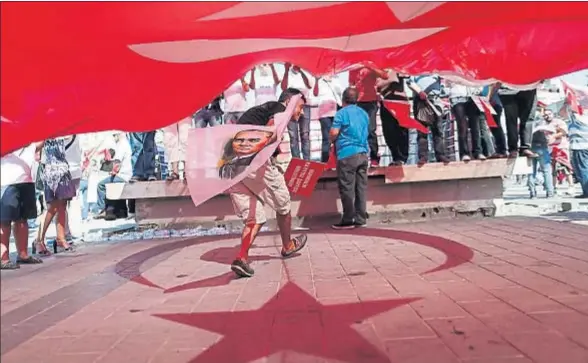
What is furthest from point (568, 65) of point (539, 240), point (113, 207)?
point (113, 207)

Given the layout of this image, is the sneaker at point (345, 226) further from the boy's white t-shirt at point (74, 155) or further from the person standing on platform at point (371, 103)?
the boy's white t-shirt at point (74, 155)

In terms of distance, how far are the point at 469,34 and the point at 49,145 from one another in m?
2.21

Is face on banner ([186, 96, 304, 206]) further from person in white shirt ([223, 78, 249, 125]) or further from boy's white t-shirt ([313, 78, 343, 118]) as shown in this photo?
boy's white t-shirt ([313, 78, 343, 118])

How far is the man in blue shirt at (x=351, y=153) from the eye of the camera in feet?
23.0

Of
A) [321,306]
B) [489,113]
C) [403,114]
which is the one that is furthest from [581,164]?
[321,306]

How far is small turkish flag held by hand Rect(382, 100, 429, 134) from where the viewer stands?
7.17m

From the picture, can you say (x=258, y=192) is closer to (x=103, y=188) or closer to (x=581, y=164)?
(x=103, y=188)

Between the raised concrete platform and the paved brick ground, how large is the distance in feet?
6.39

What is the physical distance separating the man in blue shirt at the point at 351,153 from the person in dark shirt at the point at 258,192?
8.01ft

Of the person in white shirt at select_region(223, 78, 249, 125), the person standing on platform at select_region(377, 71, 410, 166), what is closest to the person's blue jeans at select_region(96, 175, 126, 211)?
the person in white shirt at select_region(223, 78, 249, 125)

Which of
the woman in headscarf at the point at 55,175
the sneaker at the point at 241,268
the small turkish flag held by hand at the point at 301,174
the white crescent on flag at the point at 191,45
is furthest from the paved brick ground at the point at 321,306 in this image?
the small turkish flag held by hand at the point at 301,174

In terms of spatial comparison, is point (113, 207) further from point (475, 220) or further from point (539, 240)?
point (539, 240)

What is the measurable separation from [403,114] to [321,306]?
175 inches

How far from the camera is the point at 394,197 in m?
7.90
